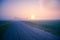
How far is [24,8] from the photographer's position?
4.60 ft

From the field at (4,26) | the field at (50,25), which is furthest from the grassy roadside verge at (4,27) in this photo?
the field at (50,25)

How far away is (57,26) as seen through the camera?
1.38 metres

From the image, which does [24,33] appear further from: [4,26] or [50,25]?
[50,25]

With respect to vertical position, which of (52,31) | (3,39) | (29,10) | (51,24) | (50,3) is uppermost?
(50,3)

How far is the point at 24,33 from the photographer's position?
137 cm

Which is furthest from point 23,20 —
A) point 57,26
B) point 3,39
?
point 57,26

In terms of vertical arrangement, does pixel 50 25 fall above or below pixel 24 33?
above

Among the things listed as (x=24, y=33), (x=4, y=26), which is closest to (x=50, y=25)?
(x=24, y=33)

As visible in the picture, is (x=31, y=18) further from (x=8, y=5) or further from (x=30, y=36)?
(x=8, y=5)

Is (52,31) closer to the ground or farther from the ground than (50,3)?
closer to the ground

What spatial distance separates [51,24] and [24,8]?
515mm

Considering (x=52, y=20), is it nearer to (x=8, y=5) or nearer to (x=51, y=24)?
(x=51, y=24)

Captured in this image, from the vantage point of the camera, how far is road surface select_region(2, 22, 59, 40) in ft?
4.45

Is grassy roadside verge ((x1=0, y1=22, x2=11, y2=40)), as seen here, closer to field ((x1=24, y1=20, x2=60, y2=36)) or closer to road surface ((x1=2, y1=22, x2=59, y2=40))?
road surface ((x1=2, y1=22, x2=59, y2=40))
